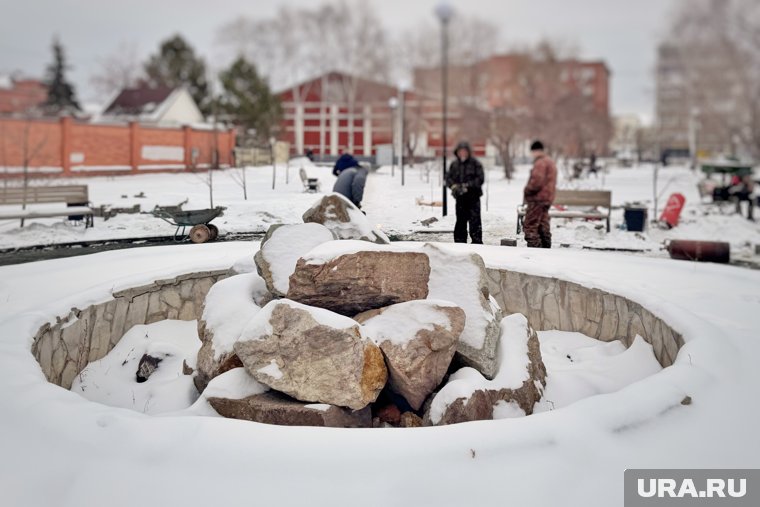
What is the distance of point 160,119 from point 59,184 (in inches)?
847

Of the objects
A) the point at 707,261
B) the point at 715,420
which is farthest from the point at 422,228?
the point at 715,420

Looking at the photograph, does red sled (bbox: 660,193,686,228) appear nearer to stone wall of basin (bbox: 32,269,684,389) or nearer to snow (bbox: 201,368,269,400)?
stone wall of basin (bbox: 32,269,684,389)

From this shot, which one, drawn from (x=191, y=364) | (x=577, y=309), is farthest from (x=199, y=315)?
(x=577, y=309)

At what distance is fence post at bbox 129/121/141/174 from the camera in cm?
707

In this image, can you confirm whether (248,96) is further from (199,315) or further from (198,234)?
(199,315)

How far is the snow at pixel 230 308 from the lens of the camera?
351 centimetres

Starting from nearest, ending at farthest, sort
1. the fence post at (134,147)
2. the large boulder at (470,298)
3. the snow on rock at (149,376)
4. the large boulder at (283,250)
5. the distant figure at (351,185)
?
the large boulder at (470,298)
the snow on rock at (149,376)
the large boulder at (283,250)
the distant figure at (351,185)
the fence post at (134,147)

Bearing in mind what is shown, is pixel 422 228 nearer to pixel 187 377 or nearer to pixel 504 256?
pixel 504 256

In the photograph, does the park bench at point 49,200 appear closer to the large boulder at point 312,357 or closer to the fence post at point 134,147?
the fence post at point 134,147

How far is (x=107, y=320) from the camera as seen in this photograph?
4379 mm

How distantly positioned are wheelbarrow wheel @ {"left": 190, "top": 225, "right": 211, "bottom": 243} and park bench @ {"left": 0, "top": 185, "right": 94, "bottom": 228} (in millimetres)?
1111

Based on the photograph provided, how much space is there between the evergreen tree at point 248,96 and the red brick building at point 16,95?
3819 millimetres

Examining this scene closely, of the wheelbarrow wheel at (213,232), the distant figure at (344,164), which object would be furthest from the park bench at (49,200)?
the distant figure at (344,164)

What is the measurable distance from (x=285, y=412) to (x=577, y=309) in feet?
9.03
